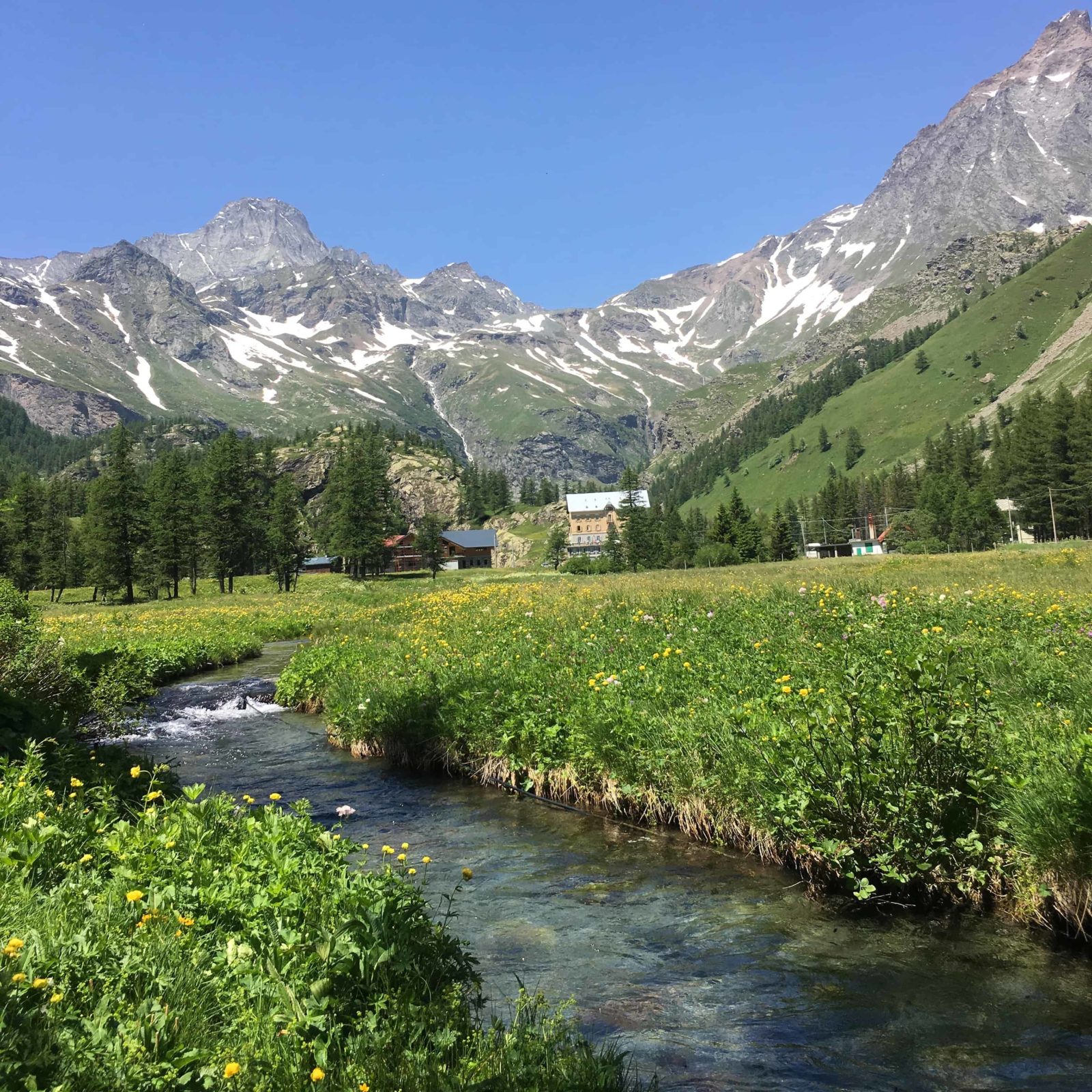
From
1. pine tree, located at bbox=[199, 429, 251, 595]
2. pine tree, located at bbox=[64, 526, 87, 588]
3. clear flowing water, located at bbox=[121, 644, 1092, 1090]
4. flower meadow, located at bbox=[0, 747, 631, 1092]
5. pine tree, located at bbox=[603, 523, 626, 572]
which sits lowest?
clear flowing water, located at bbox=[121, 644, 1092, 1090]

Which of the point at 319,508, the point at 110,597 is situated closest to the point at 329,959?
the point at 110,597

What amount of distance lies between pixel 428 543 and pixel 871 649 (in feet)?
443

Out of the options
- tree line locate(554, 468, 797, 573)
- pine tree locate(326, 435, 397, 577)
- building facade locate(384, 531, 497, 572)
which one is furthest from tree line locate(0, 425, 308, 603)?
building facade locate(384, 531, 497, 572)

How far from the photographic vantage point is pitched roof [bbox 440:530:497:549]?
6954 inches

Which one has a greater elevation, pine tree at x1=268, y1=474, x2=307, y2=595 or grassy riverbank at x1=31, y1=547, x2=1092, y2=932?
pine tree at x1=268, y1=474, x2=307, y2=595

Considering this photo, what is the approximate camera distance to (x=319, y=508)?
651 ft

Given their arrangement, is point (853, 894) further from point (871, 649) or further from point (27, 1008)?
point (27, 1008)

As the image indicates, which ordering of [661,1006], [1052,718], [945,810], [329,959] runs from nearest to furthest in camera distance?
1. [329,959]
2. [661,1006]
3. [945,810]
4. [1052,718]

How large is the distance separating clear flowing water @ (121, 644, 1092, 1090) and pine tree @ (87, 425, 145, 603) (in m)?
69.7

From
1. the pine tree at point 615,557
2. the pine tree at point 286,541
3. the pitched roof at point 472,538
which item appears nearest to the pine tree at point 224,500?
the pine tree at point 286,541

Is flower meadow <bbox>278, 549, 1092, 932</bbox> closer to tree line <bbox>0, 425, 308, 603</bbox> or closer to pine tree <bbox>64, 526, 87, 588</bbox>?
tree line <bbox>0, 425, 308, 603</bbox>

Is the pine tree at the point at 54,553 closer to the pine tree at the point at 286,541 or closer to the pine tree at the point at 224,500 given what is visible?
the pine tree at the point at 224,500

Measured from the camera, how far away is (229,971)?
4.64 metres

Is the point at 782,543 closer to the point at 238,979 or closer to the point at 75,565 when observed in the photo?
the point at 75,565
